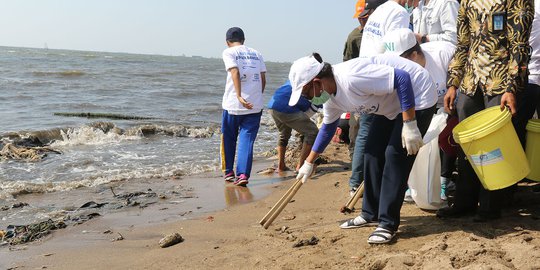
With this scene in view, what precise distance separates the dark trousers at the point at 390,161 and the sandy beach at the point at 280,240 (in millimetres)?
199

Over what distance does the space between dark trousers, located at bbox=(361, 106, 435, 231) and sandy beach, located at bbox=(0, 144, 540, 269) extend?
0.20m

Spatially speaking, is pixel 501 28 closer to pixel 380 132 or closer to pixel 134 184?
pixel 380 132

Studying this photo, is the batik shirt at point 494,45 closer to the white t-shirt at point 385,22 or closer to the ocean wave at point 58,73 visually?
the white t-shirt at point 385,22

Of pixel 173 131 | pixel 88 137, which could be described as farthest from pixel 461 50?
pixel 173 131

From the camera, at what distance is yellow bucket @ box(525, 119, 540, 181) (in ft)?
11.6

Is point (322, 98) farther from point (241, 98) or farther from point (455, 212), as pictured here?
point (241, 98)

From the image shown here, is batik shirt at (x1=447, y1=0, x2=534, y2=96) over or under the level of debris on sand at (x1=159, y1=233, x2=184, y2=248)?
over

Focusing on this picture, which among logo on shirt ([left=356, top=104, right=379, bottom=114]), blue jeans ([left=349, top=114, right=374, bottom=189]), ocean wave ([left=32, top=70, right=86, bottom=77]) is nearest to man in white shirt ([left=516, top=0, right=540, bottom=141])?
logo on shirt ([left=356, top=104, right=379, bottom=114])

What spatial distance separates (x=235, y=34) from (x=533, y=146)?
357 cm

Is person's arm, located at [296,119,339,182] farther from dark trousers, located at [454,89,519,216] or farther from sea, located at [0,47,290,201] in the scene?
sea, located at [0,47,290,201]

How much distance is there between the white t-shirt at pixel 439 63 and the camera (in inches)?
162

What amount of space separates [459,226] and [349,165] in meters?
3.27

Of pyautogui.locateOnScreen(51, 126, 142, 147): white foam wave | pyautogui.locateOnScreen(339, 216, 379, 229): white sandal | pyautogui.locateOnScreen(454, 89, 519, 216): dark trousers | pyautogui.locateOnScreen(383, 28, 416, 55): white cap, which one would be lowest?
pyautogui.locateOnScreen(51, 126, 142, 147): white foam wave

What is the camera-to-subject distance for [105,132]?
1102cm
